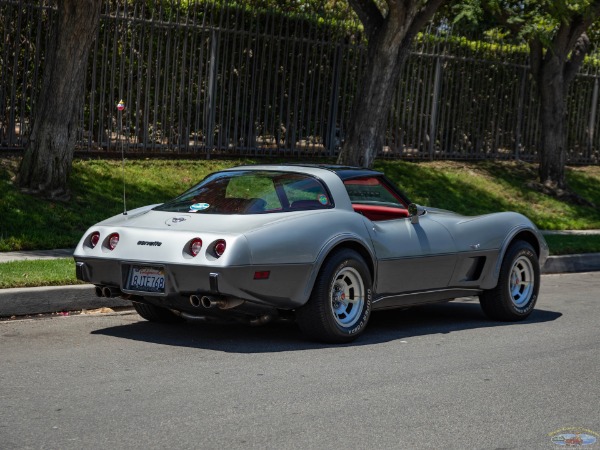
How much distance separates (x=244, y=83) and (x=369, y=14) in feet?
9.56

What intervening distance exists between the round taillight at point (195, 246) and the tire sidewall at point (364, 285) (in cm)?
103

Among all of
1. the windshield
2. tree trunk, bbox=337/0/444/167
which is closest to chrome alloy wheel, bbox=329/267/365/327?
the windshield

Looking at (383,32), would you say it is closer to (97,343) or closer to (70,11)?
(70,11)

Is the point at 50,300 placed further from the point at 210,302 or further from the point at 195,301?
the point at 210,302

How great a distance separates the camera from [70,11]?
13.9 m

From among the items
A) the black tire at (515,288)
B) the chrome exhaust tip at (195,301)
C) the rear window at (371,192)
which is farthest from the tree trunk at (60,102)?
the chrome exhaust tip at (195,301)

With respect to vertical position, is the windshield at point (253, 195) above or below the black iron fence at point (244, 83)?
below

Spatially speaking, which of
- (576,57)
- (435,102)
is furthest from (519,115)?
(435,102)

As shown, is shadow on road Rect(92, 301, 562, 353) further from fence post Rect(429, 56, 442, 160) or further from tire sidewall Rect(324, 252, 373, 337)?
fence post Rect(429, 56, 442, 160)

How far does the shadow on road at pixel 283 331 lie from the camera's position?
27.2ft

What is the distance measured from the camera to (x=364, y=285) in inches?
337

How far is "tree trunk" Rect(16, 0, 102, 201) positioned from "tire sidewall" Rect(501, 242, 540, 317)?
6.58m

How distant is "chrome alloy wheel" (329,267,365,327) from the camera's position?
8.42m

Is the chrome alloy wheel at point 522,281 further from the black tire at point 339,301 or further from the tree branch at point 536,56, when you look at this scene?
the tree branch at point 536,56
